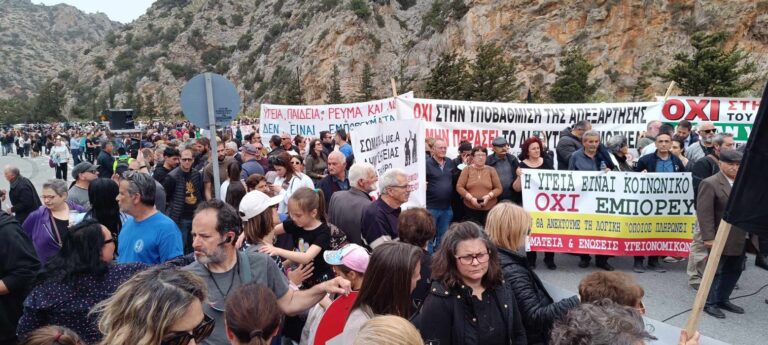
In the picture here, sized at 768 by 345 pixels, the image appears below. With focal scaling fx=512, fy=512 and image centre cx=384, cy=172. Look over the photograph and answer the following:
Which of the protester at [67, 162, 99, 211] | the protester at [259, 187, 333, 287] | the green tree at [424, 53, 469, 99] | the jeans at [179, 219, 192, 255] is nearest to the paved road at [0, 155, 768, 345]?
the protester at [259, 187, 333, 287]

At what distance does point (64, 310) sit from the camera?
2.79 metres

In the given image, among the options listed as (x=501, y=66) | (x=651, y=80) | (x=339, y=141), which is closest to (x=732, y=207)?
(x=339, y=141)

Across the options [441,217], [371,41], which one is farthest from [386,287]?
[371,41]

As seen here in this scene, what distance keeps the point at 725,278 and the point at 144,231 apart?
5567 mm

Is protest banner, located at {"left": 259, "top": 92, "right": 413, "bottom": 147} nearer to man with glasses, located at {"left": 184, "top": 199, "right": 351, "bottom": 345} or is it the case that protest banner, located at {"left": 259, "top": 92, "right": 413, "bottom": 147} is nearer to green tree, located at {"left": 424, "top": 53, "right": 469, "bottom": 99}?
man with glasses, located at {"left": 184, "top": 199, "right": 351, "bottom": 345}

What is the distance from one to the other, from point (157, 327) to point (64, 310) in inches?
49.9

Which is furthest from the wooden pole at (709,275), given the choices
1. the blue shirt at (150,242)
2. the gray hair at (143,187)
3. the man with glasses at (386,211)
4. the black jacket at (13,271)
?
the black jacket at (13,271)

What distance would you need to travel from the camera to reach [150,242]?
377cm

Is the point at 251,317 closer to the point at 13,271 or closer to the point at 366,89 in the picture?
the point at 13,271

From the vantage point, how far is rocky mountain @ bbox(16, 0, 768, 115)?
1288 inches

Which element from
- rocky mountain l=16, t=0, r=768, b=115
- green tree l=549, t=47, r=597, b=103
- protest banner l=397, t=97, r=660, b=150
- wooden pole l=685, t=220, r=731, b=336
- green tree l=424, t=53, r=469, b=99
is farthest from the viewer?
green tree l=424, t=53, r=469, b=99

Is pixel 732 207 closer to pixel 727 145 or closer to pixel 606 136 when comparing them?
pixel 727 145

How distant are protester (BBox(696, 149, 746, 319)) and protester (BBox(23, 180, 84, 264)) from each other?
6.23m

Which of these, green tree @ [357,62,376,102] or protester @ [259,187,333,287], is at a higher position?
green tree @ [357,62,376,102]
